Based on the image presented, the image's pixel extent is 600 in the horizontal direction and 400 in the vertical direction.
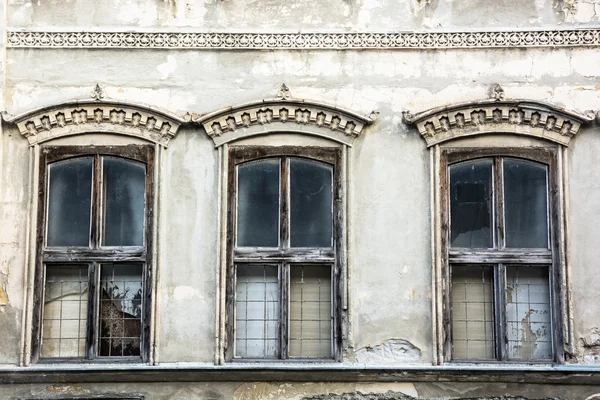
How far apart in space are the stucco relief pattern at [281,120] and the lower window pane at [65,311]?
2020 mm

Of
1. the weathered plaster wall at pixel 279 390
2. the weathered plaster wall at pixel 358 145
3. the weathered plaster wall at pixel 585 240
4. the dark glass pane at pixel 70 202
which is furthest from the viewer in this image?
the dark glass pane at pixel 70 202

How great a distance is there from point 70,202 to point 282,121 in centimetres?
236

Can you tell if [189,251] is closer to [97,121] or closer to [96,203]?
[96,203]

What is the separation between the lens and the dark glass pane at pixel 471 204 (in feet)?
29.7

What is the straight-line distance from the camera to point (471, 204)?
357 inches

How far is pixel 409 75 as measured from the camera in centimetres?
923

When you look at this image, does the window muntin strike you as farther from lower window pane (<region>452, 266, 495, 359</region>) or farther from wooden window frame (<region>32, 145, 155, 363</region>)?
wooden window frame (<region>32, 145, 155, 363</region>)

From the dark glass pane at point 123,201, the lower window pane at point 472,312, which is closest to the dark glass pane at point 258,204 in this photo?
the dark glass pane at point 123,201

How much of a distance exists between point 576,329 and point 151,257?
4.33 meters

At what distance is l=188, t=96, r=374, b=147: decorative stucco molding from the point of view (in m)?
9.07

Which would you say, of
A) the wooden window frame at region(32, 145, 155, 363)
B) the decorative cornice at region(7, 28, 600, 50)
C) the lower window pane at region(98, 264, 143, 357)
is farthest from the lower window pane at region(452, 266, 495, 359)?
the lower window pane at region(98, 264, 143, 357)

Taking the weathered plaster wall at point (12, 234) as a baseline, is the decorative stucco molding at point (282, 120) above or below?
above

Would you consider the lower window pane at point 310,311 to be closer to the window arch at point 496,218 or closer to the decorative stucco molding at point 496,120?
the window arch at point 496,218

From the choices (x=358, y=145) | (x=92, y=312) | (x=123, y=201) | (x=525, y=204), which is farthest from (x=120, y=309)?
(x=525, y=204)
